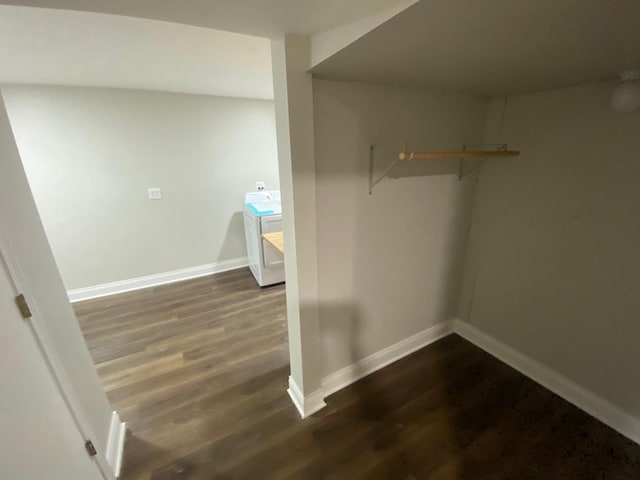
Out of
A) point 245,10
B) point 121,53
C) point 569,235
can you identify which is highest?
point 121,53

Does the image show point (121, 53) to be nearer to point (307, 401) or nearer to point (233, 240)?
point (233, 240)

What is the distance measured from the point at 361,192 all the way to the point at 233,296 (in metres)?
2.14

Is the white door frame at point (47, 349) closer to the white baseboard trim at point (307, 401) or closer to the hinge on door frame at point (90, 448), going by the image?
the hinge on door frame at point (90, 448)

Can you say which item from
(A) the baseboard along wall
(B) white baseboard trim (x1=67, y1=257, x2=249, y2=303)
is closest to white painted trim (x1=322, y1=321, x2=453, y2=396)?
(A) the baseboard along wall

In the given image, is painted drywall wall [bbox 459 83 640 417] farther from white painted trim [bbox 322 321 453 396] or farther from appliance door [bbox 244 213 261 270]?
appliance door [bbox 244 213 261 270]

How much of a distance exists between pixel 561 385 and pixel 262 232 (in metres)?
2.78

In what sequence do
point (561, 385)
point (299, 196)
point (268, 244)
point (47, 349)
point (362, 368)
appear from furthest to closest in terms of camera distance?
point (268, 244) → point (362, 368) → point (561, 385) → point (299, 196) → point (47, 349)

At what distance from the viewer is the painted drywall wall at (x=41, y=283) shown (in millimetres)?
954

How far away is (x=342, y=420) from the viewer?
161cm

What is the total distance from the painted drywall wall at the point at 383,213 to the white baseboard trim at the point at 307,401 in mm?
182

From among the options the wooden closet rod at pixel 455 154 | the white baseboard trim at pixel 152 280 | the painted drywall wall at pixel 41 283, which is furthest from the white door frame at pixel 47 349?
the white baseboard trim at pixel 152 280

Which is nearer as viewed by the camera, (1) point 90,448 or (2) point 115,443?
(1) point 90,448

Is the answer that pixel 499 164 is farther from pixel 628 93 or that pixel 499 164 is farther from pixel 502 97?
pixel 628 93

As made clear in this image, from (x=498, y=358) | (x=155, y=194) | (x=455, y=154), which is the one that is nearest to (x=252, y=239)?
(x=155, y=194)
